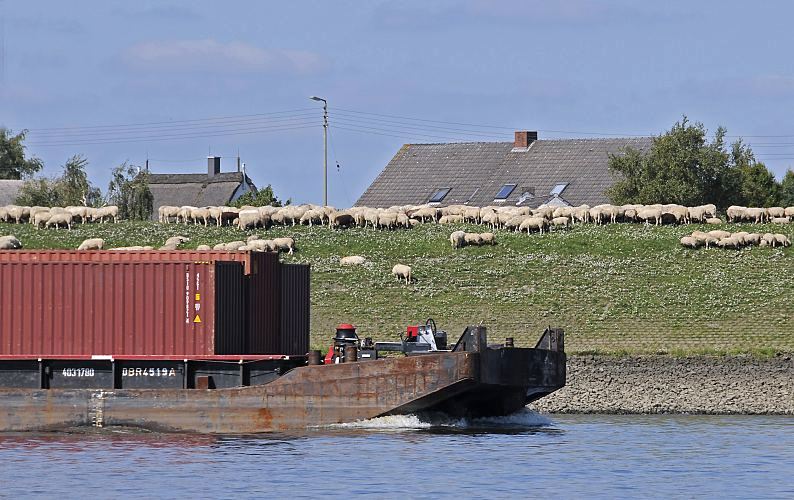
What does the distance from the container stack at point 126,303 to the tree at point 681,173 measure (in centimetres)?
5447

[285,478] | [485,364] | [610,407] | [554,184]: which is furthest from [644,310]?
[554,184]

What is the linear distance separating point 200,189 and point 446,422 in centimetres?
8515

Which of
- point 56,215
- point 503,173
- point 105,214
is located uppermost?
point 503,173

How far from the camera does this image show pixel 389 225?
7419 cm

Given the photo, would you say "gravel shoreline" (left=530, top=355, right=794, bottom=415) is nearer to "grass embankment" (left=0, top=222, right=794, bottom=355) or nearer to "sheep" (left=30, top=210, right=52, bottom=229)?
"grass embankment" (left=0, top=222, right=794, bottom=355)

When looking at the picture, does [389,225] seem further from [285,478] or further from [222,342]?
[285,478]

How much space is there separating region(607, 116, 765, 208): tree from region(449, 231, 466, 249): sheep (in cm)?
2361

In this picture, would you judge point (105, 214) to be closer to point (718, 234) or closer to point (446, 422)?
point (718, 234)

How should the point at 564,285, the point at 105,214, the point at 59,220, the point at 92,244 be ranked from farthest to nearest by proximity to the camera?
the point at 105,214
the point at 59,220
the point at 92,244
the point at 564,285

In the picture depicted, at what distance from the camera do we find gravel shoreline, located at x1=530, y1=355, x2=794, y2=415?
160 feet

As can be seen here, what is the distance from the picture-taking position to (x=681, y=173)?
92188 mm

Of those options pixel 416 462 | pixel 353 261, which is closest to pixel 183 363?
pixel 416 462

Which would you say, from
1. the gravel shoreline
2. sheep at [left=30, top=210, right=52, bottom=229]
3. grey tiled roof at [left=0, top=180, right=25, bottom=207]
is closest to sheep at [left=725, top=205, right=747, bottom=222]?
the gravel shoreline

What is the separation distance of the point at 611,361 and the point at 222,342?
15892mm
